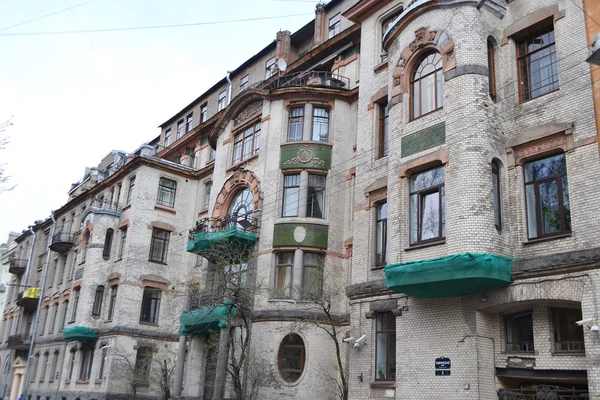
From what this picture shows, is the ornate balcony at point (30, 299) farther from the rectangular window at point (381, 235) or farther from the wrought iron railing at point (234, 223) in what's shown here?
the rectangular window at point (381, 235)

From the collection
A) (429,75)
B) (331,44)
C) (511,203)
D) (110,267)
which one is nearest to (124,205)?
(110,267)

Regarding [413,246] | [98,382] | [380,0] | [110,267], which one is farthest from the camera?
[110,267]

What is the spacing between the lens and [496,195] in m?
16.6

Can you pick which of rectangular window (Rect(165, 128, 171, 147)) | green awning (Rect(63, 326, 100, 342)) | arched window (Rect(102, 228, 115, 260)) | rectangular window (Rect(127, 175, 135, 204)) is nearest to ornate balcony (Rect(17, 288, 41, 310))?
arched window (Rect(102, 228, 115, 260))

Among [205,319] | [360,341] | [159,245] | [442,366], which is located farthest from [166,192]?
[442,366]

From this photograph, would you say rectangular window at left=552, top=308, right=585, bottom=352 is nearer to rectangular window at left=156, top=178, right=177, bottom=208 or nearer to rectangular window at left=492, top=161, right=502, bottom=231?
rectangular window at left=492, top=161, right=502, bottom=231

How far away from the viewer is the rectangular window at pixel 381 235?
20562 millimetres

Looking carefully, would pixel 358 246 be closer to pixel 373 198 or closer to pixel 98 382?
pixel 373 198

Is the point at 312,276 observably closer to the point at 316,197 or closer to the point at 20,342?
the point at 316,197

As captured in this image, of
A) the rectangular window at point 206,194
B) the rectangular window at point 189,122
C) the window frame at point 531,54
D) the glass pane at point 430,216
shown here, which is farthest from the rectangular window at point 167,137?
the window frame at point 531,54

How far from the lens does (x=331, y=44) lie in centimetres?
2903

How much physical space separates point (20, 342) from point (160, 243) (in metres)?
17.2

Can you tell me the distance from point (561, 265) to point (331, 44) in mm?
17770

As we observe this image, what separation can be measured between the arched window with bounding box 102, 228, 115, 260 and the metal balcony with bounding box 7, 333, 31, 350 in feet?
42.3
